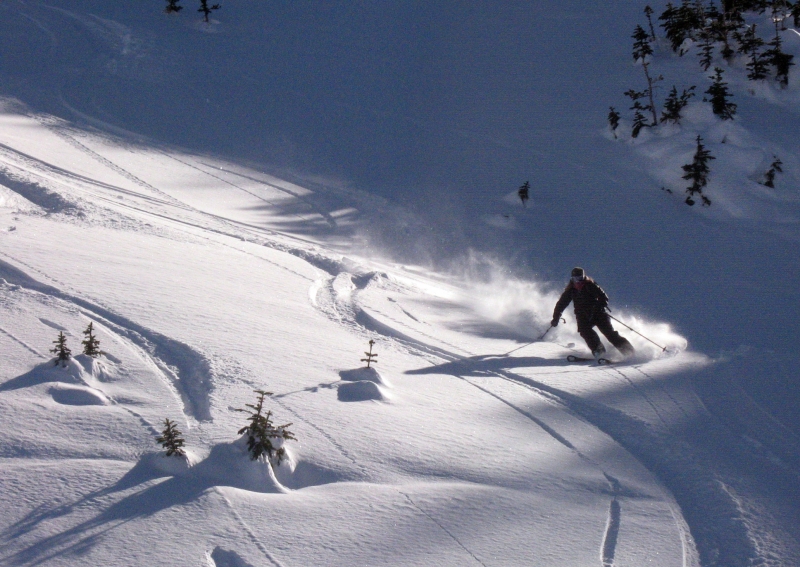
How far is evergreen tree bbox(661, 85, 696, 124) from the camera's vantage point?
21.0 metres

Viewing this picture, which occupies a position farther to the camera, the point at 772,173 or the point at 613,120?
the point at 613,120

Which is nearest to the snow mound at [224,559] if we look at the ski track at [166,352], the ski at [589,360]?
the ski track at [166,352]

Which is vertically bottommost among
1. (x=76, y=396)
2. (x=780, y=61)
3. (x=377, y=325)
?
(x=76, y=396)

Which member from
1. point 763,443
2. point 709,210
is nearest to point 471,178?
point 709,210

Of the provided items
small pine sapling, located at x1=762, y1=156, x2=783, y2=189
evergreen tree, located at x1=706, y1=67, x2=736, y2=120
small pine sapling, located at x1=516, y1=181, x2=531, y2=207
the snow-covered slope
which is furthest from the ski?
evergreen tree, located at x1=706, y1=67, x2=736, y2=120

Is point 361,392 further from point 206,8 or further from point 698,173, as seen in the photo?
point 206,8

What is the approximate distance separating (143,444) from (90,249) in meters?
5.68

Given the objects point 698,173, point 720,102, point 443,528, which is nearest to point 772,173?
point 698,173

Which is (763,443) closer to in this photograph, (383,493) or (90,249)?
(383,493)

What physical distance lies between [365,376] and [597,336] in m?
4.20

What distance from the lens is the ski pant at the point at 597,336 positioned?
949 centimetres

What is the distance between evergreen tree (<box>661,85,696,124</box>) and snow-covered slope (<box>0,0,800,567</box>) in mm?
976

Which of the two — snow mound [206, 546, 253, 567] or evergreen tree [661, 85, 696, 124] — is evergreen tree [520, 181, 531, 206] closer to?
evergreen tree [661, 85, 696, 124]

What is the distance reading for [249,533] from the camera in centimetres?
404
